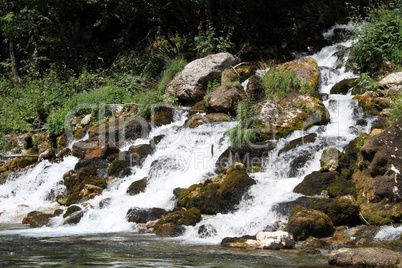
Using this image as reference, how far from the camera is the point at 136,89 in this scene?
16.5 meters

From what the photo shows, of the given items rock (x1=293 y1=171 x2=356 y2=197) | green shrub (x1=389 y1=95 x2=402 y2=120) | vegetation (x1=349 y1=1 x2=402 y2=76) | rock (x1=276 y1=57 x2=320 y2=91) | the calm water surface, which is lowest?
the calm water surface

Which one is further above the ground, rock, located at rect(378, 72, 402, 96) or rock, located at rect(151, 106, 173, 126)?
rock, located at rect(378, 72, 402, 96)

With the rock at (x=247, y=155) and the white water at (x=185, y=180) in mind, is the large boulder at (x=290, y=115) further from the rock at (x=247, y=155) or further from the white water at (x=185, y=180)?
the rock at (x=247, y=155)

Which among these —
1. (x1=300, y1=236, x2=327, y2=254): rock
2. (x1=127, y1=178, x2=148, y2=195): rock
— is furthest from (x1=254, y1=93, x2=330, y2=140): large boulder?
(x1=300, y1=236, x2=327, y2=254): rock

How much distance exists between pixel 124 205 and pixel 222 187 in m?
2.43

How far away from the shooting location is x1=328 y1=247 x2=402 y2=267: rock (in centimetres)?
427

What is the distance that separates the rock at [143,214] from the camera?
7.84 m

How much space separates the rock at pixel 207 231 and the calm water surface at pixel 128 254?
0.48m

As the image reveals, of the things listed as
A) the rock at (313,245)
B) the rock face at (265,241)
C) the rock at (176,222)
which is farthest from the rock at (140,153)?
the rock at (313,245)

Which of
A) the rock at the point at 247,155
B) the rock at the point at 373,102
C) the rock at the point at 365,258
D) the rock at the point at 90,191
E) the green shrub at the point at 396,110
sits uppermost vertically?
the rock at the point at 373,102

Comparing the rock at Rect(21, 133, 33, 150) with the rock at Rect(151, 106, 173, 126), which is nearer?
the rock at Rect(151, 106, 173, 126)

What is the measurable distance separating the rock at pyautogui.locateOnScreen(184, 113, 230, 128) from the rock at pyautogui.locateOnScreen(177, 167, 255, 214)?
343 cm

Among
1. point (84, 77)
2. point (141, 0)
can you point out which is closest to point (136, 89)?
point (84, 77)

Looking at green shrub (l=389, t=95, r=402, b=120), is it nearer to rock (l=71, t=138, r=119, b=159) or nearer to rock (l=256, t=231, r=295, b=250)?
rock (l=256, t=231, r=295, b=250)
